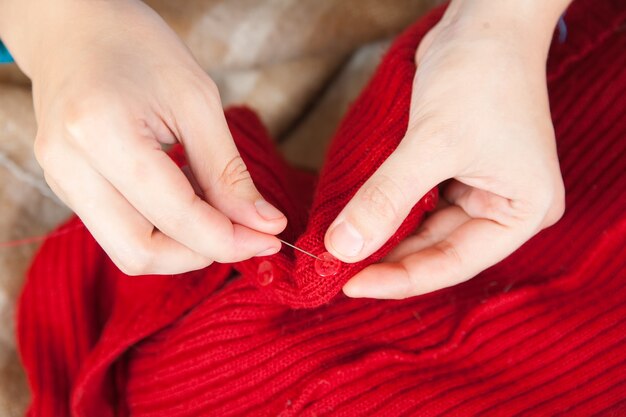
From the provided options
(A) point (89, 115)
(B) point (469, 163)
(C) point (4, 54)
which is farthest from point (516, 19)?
(C) point (4, 54)

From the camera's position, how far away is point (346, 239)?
59 cm

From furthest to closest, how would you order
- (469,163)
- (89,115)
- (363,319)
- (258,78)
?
(258,78), (363,319), (469,163), (89,115)

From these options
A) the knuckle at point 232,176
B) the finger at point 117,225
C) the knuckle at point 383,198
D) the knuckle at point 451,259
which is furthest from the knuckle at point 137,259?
the knuckle at point 451,259

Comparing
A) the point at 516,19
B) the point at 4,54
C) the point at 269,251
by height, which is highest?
the point at 516,19

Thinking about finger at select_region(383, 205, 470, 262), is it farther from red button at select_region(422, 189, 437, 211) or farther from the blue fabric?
the blue fabric

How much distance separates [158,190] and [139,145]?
0.15ft

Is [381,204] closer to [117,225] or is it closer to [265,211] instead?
[265,211]

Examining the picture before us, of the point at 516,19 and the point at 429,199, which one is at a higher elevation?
the point at 516,19

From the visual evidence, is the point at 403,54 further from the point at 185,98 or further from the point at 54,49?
the point at 54,49

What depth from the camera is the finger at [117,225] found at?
56 cm

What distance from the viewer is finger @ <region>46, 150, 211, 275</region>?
22.1 inches

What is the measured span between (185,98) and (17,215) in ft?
1.64

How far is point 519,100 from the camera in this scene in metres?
0.68

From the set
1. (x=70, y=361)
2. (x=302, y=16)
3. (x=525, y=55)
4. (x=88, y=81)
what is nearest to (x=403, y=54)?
(x=525, y=55)
